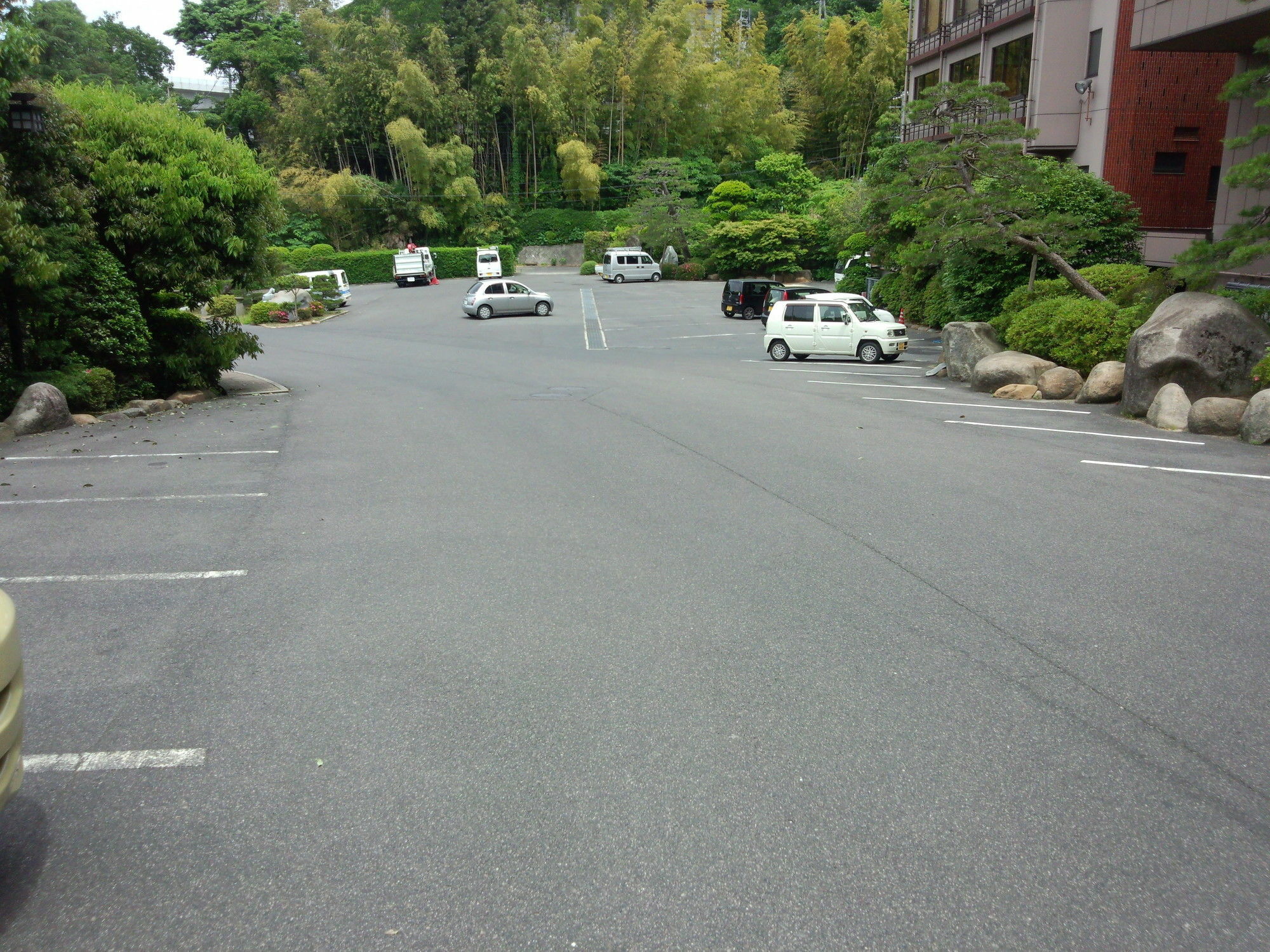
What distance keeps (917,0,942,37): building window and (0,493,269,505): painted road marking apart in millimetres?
33907

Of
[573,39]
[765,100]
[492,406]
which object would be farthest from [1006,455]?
[573,39]

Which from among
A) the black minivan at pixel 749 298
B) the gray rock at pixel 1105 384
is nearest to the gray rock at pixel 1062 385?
the gray rock at pixel 1105 384

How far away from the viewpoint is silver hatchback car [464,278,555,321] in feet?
134

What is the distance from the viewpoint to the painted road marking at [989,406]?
51.4ft

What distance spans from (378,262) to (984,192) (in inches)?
1911

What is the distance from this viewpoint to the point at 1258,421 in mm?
12094

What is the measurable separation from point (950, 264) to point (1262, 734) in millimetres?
22281

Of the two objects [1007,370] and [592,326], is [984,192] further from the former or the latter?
[592,326]

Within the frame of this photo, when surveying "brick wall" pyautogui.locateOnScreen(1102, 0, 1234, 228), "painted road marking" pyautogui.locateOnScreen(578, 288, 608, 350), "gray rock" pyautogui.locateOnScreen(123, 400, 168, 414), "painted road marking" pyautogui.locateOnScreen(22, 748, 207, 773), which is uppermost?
"brick wall" pyautogui.locateOnScreen(1102, 0, 1234, 228)

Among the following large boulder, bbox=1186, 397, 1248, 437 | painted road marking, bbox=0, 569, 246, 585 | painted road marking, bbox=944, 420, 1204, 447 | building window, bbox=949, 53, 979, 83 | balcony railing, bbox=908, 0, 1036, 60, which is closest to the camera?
painted road marking, bbox=0, 569, 246, 585

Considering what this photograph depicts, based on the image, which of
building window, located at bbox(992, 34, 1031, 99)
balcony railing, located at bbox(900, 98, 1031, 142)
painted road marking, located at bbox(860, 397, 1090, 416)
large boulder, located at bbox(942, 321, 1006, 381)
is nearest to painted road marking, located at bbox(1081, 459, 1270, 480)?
painted road marking, located at bbox(860, 397, 1090, 416)

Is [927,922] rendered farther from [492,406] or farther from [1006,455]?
[492,406]

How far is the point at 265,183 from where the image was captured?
1778 cm

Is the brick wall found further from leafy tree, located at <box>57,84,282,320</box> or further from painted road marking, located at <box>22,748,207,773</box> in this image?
painted road marking, located at <box>22,748,207,773</box>
